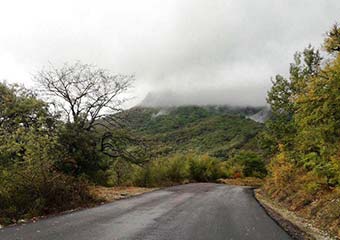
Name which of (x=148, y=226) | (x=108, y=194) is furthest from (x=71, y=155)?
(x=148, y=226)

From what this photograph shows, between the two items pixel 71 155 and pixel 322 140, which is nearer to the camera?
pixel 322 140

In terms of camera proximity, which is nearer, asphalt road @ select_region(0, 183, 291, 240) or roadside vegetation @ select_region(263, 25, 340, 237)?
asphalt road @ select_region(0, 183, 291, 240)

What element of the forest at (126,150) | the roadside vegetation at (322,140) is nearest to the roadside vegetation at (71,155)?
the forest at (126,150)

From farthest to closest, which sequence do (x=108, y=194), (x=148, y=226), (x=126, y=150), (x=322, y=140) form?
(x=126, y=150) → (x=108, y=194) → (x=322, y=140) → (x=148, y=226)

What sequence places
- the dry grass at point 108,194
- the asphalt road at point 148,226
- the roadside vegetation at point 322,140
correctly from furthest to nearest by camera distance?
the dry grass at point 108,194, the roadside vegetation at point 322,140, the asphalt road at point 148,226

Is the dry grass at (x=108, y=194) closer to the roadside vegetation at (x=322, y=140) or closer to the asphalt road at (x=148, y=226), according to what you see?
the asphalt road at (x=148, y=226)

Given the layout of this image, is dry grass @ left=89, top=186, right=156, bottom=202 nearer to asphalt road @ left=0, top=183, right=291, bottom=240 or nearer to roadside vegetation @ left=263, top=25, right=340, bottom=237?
asphalt road @ left=0, top=183, right=291, bottom=240

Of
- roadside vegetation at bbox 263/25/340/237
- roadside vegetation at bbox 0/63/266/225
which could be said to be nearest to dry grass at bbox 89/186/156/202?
roadside vegetation at bbox 0/63/266/225

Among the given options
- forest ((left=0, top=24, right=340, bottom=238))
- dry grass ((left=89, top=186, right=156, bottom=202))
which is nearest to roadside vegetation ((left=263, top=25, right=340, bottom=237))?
forest ((left=0, top=24, right=340, bottom=238))

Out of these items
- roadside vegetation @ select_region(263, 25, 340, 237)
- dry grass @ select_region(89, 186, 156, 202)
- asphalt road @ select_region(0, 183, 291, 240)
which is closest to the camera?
asphalt road @ select_region(0, 183, 291, 240)

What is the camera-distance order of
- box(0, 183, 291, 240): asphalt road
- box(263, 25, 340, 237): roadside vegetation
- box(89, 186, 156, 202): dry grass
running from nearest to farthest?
box(0, 183, 291, 240): asphalt road, box(263, 25, 340, 237): roadside vegetation, box(89, 186, 156, 202): dry grass

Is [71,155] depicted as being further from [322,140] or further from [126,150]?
[322,140]

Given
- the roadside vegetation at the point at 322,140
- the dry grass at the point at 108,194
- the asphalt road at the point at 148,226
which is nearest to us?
the asphalt road at the point at 148,226

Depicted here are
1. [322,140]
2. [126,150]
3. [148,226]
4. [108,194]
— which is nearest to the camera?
[148,226]
